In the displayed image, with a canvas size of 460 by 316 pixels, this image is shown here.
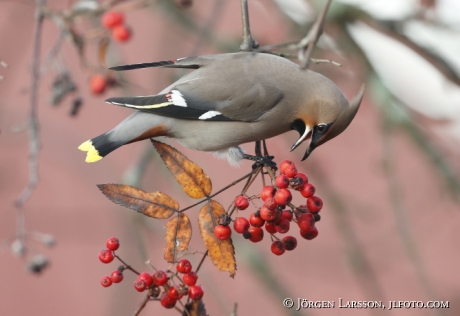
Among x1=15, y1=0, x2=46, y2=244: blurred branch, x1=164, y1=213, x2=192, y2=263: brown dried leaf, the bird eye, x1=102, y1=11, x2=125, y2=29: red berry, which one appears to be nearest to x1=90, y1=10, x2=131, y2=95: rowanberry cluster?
x1=102, y1=11, x2=125, y2=29: red berry

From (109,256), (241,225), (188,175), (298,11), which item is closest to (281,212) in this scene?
(241,225)

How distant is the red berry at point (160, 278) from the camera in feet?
5.93

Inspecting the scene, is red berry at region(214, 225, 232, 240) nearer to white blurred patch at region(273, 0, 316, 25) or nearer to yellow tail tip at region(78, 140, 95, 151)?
yellow tail tip at region(78, 140, 95, 151)

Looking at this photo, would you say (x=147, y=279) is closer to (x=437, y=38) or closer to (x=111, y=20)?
(x=111, y=20)

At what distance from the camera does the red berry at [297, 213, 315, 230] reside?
6.13 feet

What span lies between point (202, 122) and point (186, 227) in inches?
29.5

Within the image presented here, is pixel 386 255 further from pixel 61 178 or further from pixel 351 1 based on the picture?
pixel 61 178

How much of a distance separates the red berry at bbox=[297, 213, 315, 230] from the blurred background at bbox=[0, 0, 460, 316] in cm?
112

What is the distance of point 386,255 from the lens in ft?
13.5

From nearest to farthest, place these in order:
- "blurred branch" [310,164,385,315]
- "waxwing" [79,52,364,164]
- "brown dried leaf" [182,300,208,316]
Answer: "brown dried leaf" [182,300,208,316] < "waxwing" [79,52,364,164] < "blurred branch" [310,164,385,315]

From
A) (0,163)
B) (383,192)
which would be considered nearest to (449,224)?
(383,192)

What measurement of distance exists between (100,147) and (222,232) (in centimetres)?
73

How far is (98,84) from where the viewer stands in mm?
3047

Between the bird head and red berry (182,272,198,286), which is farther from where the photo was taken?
the bird head
